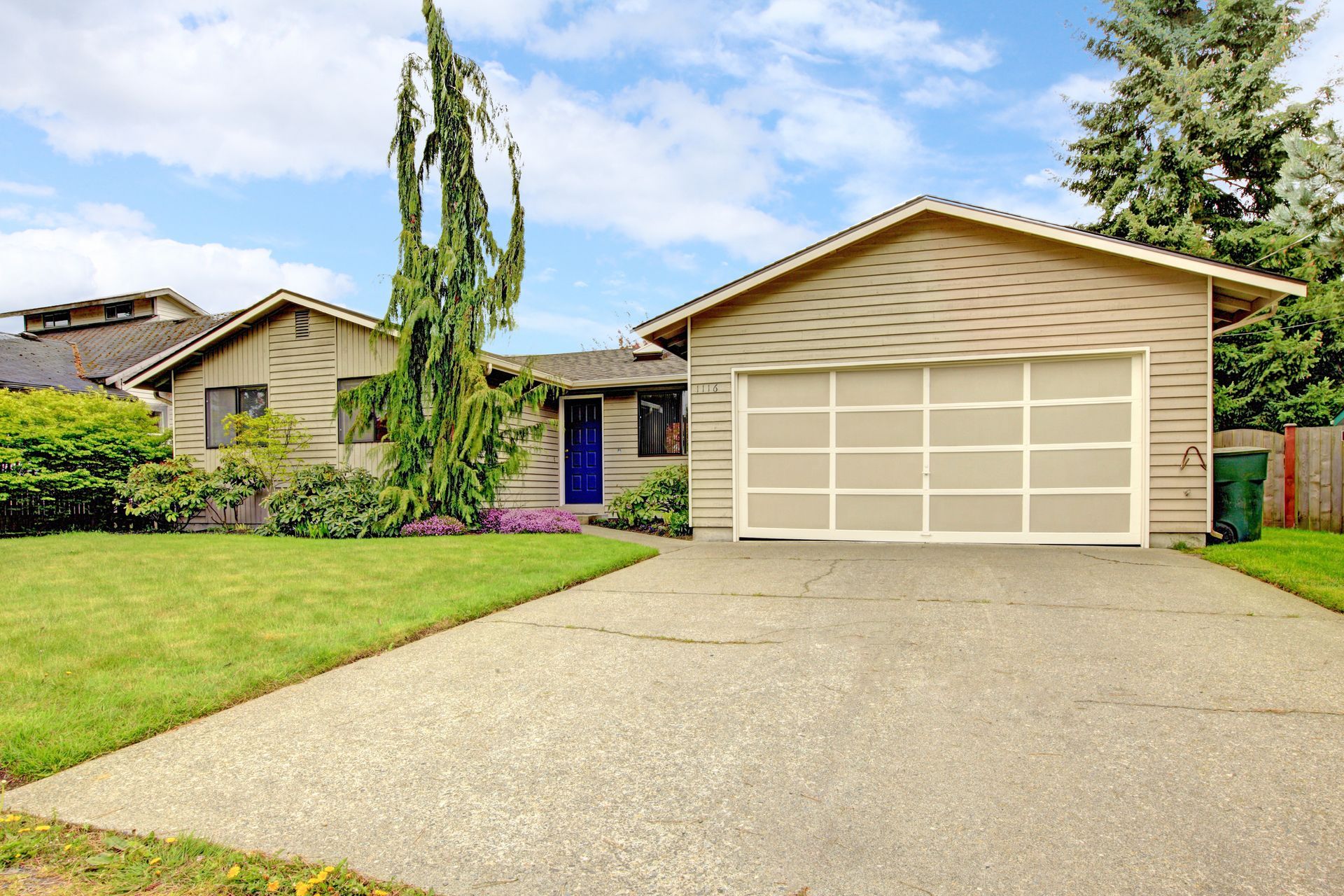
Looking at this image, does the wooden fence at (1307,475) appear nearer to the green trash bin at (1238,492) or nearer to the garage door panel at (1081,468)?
the green trash bin at (1238,492)

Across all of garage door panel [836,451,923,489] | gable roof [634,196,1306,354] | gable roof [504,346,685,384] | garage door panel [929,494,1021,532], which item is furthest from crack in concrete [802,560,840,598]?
gable roof [504,346,685,384]

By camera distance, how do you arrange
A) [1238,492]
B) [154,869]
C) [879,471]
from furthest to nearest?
[879,471]
[1238,492]
[154,869]

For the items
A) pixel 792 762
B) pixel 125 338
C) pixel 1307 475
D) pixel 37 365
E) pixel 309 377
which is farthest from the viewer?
pixel 125 338

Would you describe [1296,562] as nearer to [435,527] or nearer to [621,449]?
[435,527]

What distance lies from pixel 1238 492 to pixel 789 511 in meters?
5.31

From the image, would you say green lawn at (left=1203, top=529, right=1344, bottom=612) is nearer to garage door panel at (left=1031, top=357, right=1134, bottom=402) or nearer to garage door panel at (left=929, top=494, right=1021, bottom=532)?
garage door panel at (left=929, top=494, right=1021, bottom=532)

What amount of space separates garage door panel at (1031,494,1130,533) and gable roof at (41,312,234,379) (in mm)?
22944

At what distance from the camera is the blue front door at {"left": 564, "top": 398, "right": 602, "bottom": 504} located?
604 inches

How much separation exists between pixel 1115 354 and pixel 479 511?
9078 millimetres

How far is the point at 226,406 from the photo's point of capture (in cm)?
1461

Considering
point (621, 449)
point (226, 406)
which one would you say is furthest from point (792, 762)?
point (226, 406)

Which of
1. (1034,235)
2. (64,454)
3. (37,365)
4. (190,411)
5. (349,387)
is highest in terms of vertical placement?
(1034,235)

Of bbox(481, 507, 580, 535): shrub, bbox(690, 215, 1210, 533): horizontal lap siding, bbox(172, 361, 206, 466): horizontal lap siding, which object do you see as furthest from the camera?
bbox(172, 361, 206, 466): horizontal lap siding

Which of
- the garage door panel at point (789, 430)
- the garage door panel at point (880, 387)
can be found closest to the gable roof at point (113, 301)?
the garage door panel at point (789, 430)
